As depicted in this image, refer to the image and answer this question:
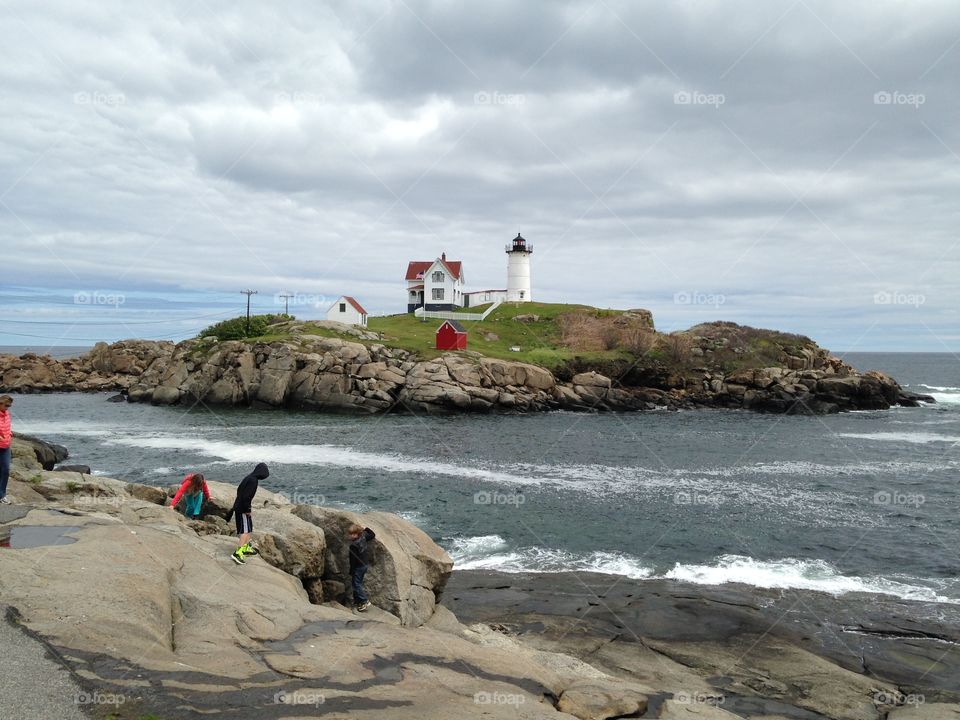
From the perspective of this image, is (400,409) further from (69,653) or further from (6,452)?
(69,653)

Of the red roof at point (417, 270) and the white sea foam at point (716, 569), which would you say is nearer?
the white sea foam at point (716, 569)

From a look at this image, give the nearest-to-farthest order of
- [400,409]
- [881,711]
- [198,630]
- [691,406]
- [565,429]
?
[198,630] → [881,711] → [565,429] → [400,409] → [691,406]

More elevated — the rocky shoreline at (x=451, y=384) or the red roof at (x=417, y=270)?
the red roof at (x=417, y=270)

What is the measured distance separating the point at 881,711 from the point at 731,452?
36149 millimetres

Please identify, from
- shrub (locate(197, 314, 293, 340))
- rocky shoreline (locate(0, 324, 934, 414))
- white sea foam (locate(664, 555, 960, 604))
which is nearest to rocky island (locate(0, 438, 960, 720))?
white sea foam (locate(664, 555, 960, 604))

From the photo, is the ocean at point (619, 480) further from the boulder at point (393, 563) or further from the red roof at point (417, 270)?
the red roof at point (417, 270)

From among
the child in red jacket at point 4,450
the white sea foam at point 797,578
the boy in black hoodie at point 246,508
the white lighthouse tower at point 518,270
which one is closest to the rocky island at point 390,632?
the boy in black hoodie at point 246,508

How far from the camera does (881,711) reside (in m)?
14.6

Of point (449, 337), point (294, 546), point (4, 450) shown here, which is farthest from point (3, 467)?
point (449, 337)

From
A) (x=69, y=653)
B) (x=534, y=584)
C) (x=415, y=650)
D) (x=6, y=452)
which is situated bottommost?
(x=534, y=584)

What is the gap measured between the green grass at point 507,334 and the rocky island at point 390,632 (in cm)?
5757

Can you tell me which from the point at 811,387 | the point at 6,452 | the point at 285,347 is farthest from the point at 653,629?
the point at 811,387

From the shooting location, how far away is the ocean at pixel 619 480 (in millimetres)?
25328

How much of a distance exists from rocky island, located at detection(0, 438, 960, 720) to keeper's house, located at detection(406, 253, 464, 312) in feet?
283
